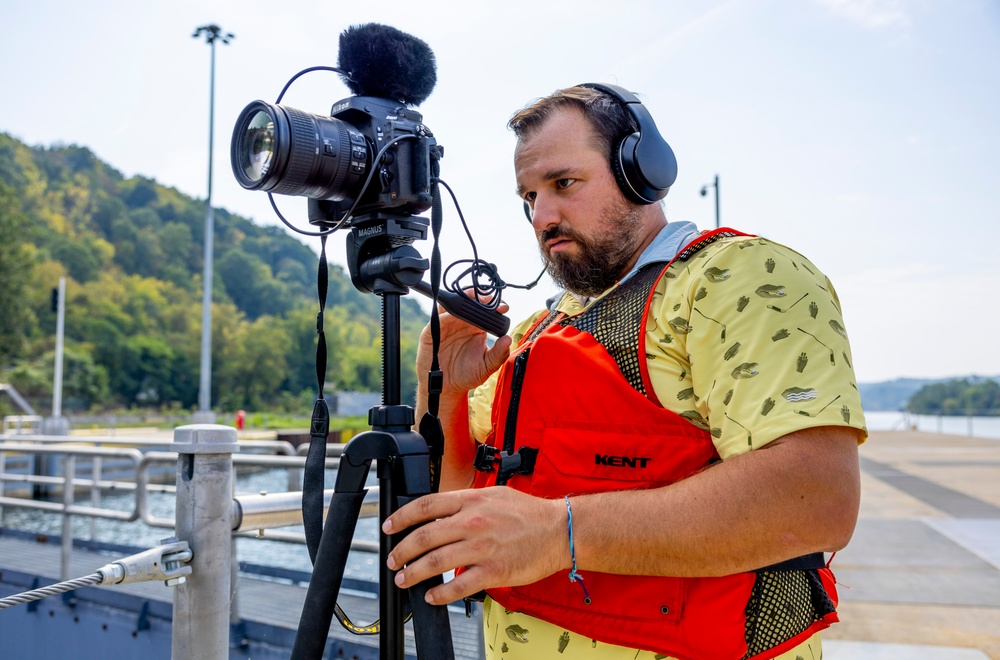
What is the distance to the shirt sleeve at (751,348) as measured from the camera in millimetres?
1026

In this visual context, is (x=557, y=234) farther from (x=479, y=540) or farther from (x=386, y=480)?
(x=479, y=540)

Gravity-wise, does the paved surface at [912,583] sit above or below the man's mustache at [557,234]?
below

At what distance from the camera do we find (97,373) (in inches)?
2554

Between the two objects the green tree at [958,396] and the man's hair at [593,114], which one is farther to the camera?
the green tree at [958,396]

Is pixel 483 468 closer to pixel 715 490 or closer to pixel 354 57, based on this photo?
pixel 715 490

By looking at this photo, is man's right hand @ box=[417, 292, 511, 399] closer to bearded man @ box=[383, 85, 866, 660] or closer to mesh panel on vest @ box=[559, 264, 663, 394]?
bearded man @ box=[383, 85, 866, 660]

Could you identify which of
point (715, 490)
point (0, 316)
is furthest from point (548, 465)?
point (0, 316)

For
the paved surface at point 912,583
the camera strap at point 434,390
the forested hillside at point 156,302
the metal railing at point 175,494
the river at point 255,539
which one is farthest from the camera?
the forested hillside at point 156,302

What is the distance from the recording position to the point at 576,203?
1.53m

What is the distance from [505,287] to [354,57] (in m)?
0.54

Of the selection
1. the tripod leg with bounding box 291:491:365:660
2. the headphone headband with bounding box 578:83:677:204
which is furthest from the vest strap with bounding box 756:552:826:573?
the headphone headband with bounding box 578:83:677:204

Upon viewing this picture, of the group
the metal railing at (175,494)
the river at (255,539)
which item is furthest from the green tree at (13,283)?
the metal railing at (175,494)

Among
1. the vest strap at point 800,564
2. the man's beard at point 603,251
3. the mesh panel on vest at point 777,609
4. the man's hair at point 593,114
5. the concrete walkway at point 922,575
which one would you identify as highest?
the man's hair at point 593,114

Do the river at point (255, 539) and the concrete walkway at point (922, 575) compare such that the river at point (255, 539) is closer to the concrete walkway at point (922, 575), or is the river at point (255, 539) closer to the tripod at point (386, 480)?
the tripod at point (386, 480)
